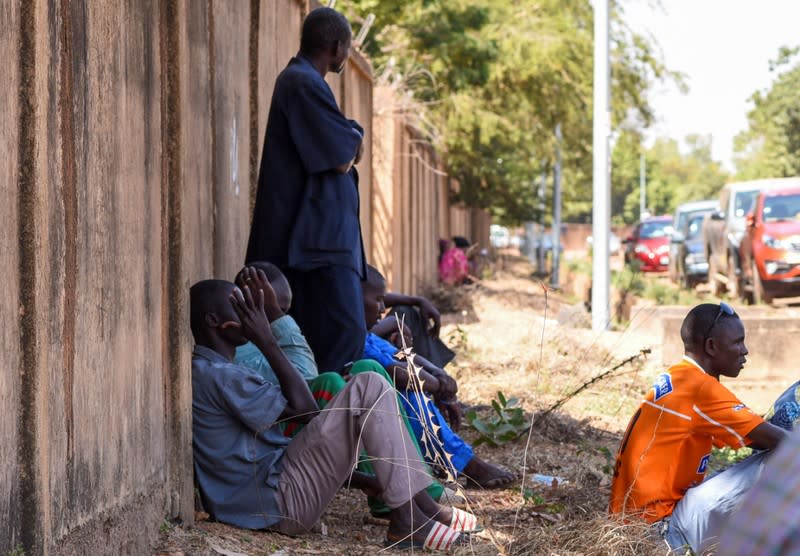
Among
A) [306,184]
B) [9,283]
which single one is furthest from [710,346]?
[9,283]

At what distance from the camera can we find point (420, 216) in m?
15.8

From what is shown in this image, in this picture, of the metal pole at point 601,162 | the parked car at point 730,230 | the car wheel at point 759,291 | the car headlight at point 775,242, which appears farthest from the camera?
the parked car at point 730,230

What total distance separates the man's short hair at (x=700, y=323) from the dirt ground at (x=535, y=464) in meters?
0.51

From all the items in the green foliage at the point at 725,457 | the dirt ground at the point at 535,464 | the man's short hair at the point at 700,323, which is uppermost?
the man's short hair at the point at 700,323

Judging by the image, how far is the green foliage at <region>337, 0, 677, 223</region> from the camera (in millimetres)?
16859

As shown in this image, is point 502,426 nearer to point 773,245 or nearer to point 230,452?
point 230,452

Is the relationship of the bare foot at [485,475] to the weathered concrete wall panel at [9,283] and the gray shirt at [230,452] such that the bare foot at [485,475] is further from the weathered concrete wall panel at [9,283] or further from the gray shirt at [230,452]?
the weathered concrete wall panel at [9,283]

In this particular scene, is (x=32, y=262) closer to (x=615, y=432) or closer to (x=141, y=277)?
(x=141, y=277)

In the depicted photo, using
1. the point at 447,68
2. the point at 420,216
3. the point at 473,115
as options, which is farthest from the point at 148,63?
the point at 473,115

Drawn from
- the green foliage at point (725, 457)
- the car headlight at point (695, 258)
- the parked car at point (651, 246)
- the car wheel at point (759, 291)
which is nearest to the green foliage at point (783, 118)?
the parked car at point (651, 246)

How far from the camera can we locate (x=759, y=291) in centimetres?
1677

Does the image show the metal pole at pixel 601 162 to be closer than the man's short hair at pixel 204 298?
No

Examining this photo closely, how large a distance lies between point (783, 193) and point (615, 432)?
37.7ft

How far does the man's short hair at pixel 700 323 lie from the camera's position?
13.8ft
